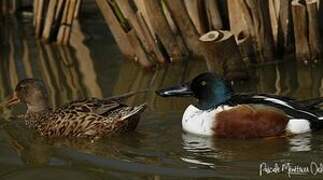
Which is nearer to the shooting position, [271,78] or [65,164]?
[65,164]

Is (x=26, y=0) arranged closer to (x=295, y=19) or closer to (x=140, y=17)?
(x=140, y=17)

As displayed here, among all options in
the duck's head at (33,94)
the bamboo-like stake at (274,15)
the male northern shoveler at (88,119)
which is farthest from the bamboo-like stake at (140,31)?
the male northern shoveler at (88,119)

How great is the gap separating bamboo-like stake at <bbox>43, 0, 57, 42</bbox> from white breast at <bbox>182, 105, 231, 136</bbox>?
3.49 meters

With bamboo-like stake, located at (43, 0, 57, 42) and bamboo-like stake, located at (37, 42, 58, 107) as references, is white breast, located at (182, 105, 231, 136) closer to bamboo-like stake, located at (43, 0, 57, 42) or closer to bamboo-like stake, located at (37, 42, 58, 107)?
bamboo-like stake, located at (37, 42, 58, 107)

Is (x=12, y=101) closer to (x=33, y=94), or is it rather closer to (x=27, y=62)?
(x=33, y=94)

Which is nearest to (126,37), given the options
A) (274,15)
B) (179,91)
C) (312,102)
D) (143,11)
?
(143,11)

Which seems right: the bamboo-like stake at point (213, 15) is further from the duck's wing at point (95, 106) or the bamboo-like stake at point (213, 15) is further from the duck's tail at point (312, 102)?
the duck's wing at point (95, 106)

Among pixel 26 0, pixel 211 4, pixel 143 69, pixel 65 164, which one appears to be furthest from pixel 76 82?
pixel 26 0

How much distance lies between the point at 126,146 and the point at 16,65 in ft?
10.7

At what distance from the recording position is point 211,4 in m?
8.01

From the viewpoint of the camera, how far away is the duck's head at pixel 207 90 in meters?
6.32

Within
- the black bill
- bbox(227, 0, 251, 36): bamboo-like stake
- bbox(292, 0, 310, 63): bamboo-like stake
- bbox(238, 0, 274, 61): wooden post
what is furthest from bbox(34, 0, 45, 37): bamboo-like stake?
→ the black bill

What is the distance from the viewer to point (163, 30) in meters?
8.01

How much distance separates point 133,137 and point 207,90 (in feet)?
2.13
